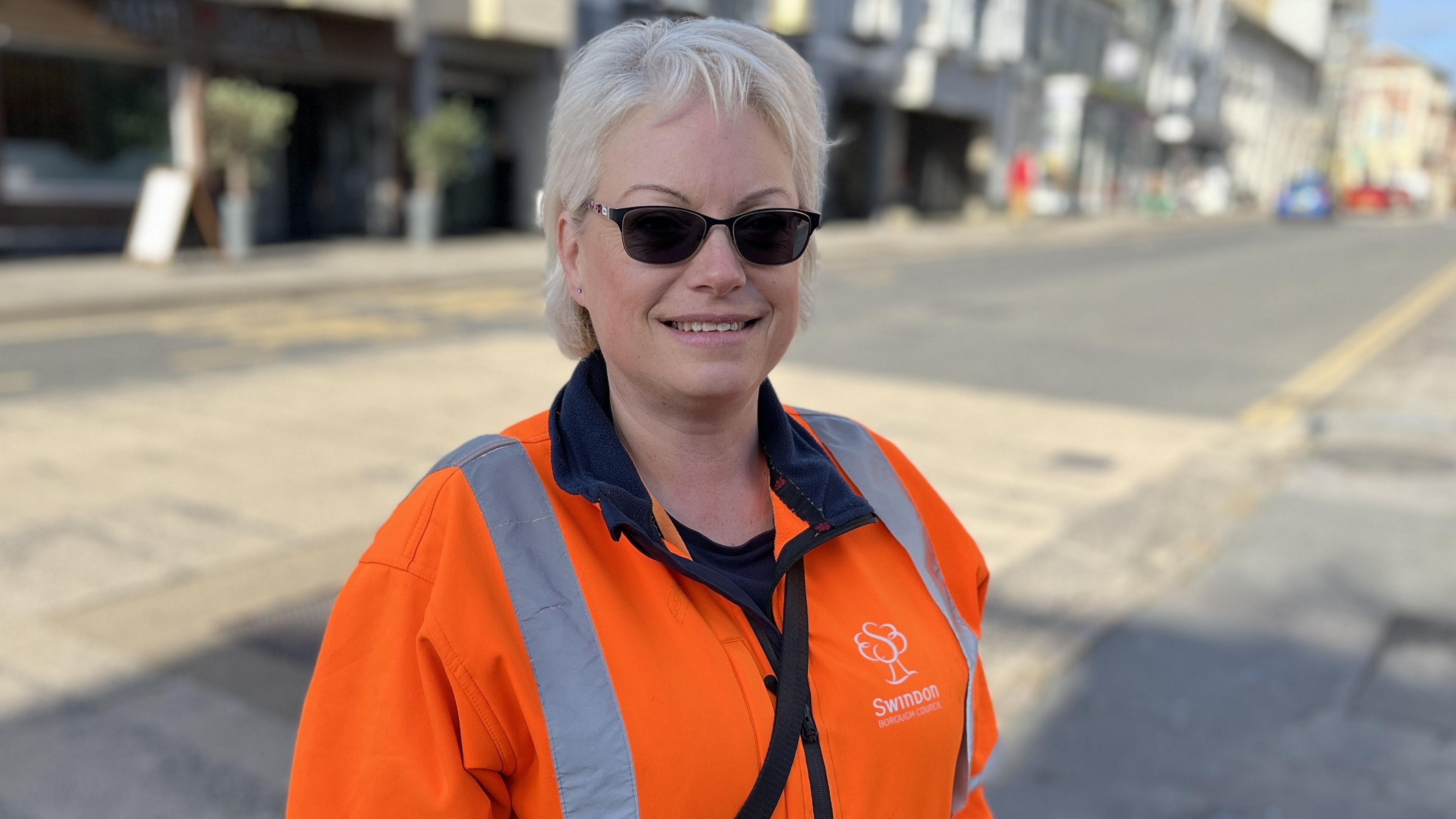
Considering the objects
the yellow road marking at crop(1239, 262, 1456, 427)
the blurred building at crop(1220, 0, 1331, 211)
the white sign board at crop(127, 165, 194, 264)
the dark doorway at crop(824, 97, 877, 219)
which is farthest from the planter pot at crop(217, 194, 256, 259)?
the blurred building at crop(1220, 0, 1331, 211)

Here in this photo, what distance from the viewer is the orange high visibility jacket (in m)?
1.35

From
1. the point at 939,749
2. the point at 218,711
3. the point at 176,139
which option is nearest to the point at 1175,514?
the point at 218,711

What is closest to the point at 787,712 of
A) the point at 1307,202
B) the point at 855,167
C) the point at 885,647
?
the point at 885,647

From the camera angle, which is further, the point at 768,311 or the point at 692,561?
the point at 768,311

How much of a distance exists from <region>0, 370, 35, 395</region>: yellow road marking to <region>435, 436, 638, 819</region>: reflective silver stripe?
792 centimetres

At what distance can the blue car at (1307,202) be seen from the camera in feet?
144

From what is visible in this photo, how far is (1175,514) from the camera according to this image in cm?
605

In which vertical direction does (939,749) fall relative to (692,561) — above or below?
below

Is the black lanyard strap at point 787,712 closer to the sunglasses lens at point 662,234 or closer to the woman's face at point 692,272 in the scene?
the woman's face at point 692,272

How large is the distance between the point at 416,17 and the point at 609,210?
20160mm

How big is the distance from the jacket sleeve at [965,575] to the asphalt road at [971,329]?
4.59m

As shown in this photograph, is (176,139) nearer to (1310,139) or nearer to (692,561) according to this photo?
(692,561)

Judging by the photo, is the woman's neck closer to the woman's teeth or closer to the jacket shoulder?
the woman's teeth

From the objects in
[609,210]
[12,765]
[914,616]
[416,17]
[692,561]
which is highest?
[416,17]
